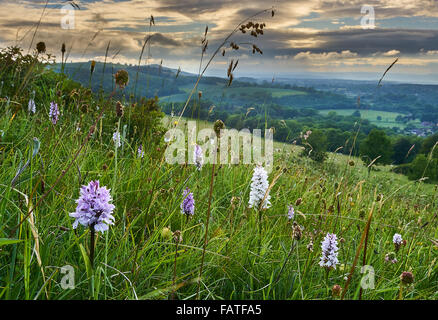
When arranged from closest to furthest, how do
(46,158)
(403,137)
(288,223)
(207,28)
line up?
1. (46,158)
2. (288,223)
3. (207,28)
4. (403,137)

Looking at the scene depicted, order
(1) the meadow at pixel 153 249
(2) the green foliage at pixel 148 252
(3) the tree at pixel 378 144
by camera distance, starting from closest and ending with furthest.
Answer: (1) the meadow at pixel 153 249 → (2) the green foliage at pixel 148 252 → (3) the tree at pixel 378 144

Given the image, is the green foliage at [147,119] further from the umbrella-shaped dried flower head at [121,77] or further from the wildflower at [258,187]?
the umbrella-shaped dried flower head at [121,77]

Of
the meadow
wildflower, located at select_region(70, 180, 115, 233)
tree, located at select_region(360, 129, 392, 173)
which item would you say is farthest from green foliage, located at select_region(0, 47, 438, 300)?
tree, located at select_region(360, 129, 392, 173)

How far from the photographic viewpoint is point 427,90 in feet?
211

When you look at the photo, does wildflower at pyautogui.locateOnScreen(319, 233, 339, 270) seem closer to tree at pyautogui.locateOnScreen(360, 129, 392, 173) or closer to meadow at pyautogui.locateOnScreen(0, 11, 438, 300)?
meadow at pyautogui.locateOnScreen(0, 11, 438, 300)

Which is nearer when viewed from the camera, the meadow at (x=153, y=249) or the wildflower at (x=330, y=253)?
the meadow at (x=153, y=249)

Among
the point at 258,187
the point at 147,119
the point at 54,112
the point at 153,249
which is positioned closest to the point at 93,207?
the point at 153,249

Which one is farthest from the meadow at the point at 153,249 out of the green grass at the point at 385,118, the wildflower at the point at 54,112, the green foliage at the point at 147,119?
the green grass at the point at 385,118

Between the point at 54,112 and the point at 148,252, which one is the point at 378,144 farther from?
the point at 148,252

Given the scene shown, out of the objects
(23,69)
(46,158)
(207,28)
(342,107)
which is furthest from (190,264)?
(342,107)

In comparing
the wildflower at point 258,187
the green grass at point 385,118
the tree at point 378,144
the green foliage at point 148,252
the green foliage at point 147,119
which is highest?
the green grass at point 385,118
